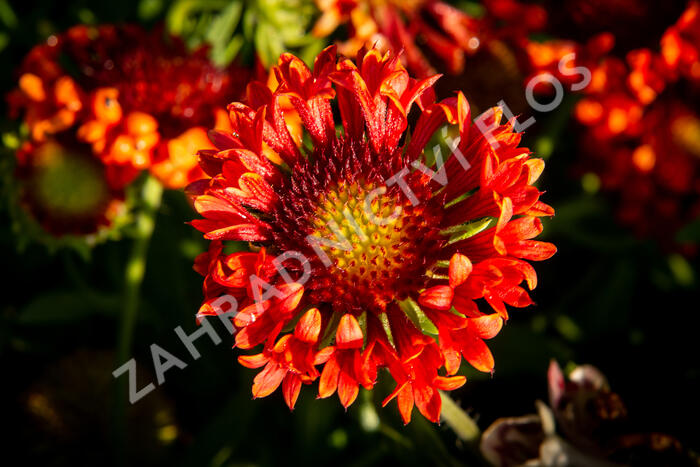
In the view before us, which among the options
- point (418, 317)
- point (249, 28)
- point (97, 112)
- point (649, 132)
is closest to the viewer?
point (418, 317)

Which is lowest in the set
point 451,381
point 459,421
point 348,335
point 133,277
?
point 459,421

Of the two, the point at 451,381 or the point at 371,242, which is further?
the point at 371,242

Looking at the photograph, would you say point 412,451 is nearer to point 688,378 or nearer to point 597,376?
point 597,376

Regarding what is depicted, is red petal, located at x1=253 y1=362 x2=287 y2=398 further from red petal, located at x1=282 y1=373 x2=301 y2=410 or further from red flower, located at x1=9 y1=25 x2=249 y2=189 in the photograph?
red flower, located at x1=9 y1=25 x2=249 y2=189

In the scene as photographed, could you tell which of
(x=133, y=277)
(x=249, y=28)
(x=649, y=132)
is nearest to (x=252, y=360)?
(x=133, y=277)

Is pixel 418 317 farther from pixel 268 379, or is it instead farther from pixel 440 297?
pixel 268 379

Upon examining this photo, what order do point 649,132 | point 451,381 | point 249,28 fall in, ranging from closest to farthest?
point 451,381 < point 249,28 < point 649,132

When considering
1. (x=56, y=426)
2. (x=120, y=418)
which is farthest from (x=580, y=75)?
A: (x=56, y=426)
